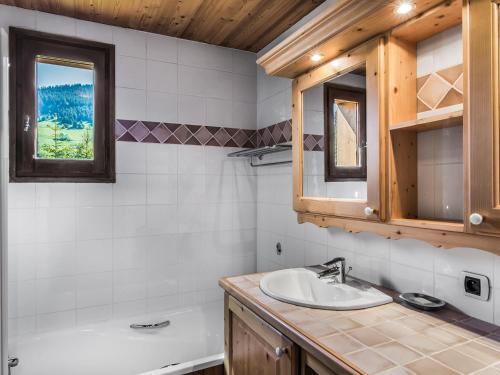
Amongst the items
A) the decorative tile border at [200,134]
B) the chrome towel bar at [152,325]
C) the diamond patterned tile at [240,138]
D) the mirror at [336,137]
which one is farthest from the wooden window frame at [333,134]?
the chrome towel bar at [152,325]

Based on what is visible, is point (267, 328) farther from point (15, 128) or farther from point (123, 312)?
point (15, 128)

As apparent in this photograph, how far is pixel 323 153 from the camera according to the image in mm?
1689

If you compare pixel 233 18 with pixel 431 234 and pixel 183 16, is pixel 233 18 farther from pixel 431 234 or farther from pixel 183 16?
pixel 431 234

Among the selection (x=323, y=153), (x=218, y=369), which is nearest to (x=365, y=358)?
(x=323, y=153)

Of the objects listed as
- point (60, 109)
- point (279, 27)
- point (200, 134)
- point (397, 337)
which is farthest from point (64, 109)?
point (397, 337)

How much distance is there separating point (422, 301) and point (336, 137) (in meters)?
0.79

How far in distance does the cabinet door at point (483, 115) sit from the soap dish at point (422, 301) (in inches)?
17.4

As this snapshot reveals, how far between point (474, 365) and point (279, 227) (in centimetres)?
156

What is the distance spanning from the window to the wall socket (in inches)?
79.0

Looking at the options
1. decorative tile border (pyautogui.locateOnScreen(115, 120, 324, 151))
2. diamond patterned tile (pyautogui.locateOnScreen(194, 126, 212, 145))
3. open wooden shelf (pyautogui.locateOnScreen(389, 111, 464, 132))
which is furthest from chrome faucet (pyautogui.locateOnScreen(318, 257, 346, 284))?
diamond patterned tile (pyautogui.locateOnScreen(194, 126, 212, 145))

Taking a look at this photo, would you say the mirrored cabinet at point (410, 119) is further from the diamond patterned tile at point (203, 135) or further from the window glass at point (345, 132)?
the diamond patterned tile at point (203, 135)

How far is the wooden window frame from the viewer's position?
1.42 metres

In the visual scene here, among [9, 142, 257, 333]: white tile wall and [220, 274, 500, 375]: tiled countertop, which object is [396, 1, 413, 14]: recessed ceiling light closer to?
[220, 274, 500, 375]: tiled countertop

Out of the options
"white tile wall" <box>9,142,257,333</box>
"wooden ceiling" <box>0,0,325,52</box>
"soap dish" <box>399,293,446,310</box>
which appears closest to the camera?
"soap dish" <box>399,293,446,310</box>
